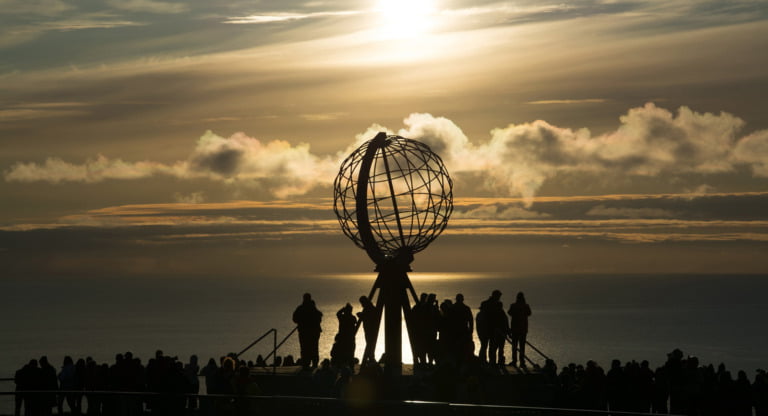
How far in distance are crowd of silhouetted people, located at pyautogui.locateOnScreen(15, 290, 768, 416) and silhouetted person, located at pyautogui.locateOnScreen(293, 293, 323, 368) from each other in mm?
30

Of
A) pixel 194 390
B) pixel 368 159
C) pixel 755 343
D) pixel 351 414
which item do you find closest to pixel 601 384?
pixel 351 414

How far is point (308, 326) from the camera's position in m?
26.9

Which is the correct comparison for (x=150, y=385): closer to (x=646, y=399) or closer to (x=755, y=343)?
(x=646, y=399)

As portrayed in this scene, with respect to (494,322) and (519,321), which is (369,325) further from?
(519,321)

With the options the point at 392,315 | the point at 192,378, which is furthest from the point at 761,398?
the point at 192,378

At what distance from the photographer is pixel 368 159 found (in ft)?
99.2

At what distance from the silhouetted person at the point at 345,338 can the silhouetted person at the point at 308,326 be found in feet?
1.81

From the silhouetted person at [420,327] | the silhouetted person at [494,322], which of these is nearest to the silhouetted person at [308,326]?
the silhouetted person at [420,327]

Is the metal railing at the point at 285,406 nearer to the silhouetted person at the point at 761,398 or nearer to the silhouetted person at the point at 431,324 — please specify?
the silhouetted person at the point at 761,398

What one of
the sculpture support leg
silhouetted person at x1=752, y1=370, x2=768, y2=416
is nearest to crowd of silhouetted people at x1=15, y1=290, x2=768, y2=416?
silhouetted person at x1=752, y1=370, x2=768, y2=416

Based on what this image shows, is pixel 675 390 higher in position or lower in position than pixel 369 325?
lower

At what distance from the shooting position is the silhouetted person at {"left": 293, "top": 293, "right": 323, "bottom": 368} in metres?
26.5

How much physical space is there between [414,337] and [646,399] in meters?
8.79

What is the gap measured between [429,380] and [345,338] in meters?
6.21
